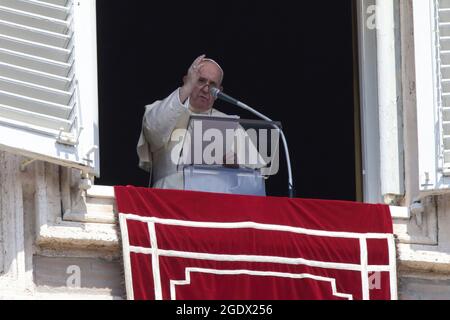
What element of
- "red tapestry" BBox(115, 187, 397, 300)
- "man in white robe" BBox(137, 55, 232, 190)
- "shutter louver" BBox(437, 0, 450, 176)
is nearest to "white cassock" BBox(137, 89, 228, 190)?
Answer: "man in white robe" BBox(137, 55, 232, 190)

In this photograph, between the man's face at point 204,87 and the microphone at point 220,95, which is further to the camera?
the man's face at point 204,87

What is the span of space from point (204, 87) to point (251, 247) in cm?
117

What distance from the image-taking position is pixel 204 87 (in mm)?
12055

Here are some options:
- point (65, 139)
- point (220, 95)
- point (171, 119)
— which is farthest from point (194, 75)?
point (65, 139)

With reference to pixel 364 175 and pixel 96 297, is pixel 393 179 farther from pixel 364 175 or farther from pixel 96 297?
pixel 96 297

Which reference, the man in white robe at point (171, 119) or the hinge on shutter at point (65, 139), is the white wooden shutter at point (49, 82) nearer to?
the hinge on shutter at point (65, 139)

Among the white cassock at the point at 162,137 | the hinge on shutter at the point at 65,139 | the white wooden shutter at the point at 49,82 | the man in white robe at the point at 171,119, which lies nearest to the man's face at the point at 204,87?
the man in white robe at the point at 171,119

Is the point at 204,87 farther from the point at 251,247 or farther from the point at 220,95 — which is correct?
the point at 251,247

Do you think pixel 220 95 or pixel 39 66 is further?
pixel 220 95

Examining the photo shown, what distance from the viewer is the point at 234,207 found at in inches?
439

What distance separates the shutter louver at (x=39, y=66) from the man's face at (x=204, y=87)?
1.05 m

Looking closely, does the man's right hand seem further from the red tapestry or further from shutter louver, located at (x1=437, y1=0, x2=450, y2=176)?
shutter louver, located at (x1=437, y1=0, x2=450, y2=176)

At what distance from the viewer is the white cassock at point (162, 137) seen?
11.8 metres
